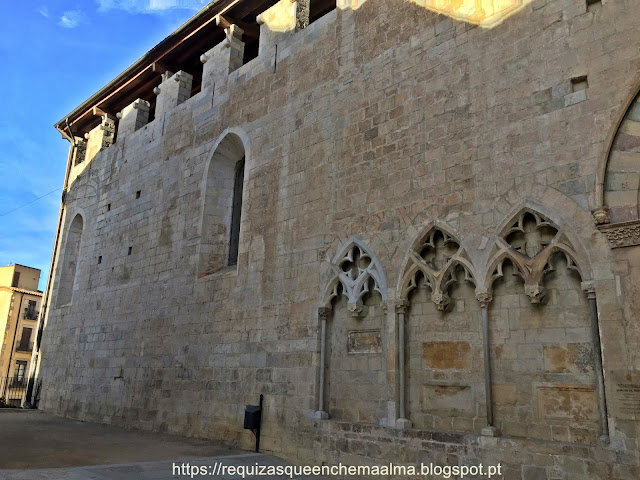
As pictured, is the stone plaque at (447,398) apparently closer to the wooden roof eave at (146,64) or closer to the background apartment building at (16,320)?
the wooden roof eave at (146,64)

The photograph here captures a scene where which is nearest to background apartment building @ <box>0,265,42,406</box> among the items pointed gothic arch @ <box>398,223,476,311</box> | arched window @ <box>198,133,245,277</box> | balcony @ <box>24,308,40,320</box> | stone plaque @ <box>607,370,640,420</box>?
balcony @ <box>24,308,40,320</box>

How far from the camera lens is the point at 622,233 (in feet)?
16.0

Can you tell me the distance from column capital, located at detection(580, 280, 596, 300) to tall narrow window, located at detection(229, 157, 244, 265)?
20.7ft

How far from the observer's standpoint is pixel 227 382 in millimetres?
8406

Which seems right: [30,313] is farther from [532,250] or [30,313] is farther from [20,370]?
[532,250]

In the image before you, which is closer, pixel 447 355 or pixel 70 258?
pixel 447 355

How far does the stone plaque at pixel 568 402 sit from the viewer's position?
4.91 metres

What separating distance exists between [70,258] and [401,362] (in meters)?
12.0

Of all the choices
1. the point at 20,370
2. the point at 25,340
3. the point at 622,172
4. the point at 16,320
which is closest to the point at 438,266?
the point at 622,172

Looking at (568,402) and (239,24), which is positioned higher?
(239,24)

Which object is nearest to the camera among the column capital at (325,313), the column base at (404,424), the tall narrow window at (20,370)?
the column base at (404,424)

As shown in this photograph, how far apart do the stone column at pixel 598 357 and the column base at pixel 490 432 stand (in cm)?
97

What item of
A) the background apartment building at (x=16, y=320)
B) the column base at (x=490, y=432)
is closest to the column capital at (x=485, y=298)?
the column base at (x=490, y=432)

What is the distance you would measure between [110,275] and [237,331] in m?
5.16
